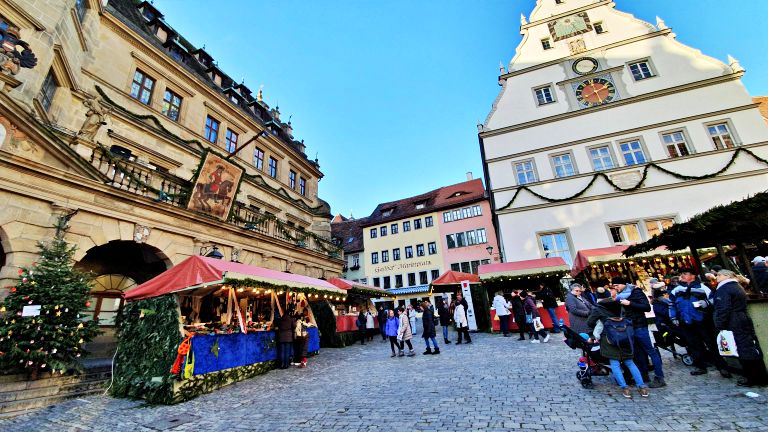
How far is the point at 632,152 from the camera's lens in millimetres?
19047

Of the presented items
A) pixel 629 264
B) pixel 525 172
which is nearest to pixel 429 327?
pixel 629 264

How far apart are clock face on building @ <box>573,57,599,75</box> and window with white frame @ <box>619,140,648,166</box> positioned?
5.88 meters

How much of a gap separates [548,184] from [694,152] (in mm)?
7670

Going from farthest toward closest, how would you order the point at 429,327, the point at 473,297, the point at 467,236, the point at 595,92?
the point at 467,236 < the point at 595,92 < the point at 473,297 < the point at 429,327

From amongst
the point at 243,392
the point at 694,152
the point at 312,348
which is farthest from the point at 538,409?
the point at 694,152

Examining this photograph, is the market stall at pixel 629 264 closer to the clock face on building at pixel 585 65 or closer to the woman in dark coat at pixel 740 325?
the woman in dark coat at pixel 740 325

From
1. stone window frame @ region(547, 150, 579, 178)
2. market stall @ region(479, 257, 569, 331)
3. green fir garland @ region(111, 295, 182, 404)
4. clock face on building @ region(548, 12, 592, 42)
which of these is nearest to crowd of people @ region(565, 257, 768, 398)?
market stall @ region(479, 257, 569, 331)

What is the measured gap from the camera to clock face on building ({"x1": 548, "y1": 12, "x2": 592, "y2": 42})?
904 inches

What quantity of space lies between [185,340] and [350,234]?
40.6 meters

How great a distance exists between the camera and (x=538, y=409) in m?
4.73

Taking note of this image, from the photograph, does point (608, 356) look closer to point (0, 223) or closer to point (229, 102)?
point (0, 223)

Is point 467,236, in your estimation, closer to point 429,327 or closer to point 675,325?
point 429,327

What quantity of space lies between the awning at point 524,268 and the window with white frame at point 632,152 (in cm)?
823

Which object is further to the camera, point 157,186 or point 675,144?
point 675,144
